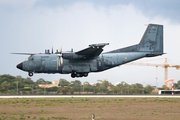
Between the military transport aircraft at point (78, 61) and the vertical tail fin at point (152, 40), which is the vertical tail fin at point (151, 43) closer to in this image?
the vertical tail fin at point (152, 40)

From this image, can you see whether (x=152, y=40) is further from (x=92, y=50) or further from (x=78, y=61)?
(x=78, y=61)

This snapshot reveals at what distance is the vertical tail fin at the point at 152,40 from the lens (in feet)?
124

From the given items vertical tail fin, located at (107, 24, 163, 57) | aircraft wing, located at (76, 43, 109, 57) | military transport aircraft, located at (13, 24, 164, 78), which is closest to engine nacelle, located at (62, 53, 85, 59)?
military transport aircraft, located at (13, 24, 164, 78)

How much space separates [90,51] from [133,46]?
7.35 metres

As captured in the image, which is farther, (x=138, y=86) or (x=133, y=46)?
(x=138, y=86)

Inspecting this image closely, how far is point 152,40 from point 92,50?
390 inches

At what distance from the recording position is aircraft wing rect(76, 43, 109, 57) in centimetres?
3136

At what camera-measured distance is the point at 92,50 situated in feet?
111

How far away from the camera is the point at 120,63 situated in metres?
36.6

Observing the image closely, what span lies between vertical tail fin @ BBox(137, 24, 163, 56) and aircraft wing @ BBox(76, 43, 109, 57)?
22.6 feet

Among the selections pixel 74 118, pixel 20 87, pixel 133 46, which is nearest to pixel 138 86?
pixel 133 46

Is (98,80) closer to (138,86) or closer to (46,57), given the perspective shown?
(138,86)

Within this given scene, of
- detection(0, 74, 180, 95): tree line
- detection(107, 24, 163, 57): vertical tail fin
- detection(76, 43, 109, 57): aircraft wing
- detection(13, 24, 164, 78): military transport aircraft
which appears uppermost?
detection(107, 24, 163, 57): vertical tail fin

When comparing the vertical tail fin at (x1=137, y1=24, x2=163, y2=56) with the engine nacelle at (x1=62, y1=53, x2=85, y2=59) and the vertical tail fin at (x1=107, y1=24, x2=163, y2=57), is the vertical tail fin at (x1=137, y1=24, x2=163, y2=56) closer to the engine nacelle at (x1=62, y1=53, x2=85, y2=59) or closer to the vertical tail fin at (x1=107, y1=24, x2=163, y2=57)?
the vertical tail fin at (x1=107, y1=24, x2=163, y2=57)
